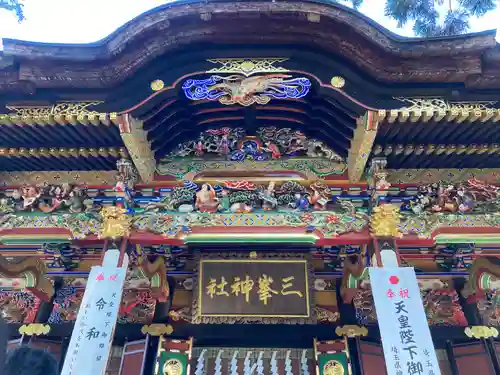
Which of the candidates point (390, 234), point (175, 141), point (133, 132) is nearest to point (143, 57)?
point (133, 132)

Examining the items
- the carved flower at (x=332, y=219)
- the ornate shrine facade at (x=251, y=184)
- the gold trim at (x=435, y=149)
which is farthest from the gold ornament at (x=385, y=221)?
the gold trim at (x=435, y=149)

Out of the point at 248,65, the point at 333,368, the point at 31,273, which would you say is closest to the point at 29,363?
the point at 31,273

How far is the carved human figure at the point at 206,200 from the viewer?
7078mm

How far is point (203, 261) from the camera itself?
7.57 m

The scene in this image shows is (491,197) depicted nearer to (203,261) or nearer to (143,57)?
(203,261)

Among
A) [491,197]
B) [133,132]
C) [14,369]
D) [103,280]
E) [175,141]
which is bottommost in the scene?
[14,369]

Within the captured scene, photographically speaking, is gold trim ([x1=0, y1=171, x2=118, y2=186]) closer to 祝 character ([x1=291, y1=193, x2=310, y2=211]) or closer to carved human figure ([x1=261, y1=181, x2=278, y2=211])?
carved human figure ([x1=261, y1=181, x2=278, y2=211])

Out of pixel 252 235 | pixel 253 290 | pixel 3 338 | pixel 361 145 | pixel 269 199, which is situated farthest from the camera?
pixel 3 338

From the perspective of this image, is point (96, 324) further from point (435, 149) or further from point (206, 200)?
point (435, 149)

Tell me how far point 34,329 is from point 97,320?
2.98 metres

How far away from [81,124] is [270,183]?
9.48 feet

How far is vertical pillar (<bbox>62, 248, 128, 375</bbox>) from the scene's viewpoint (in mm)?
5402

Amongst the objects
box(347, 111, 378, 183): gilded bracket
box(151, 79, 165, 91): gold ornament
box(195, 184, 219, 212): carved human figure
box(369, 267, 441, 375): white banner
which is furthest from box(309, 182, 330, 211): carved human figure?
box(151, 79, 165, 91): gold ornament

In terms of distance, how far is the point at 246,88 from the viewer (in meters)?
6.93
